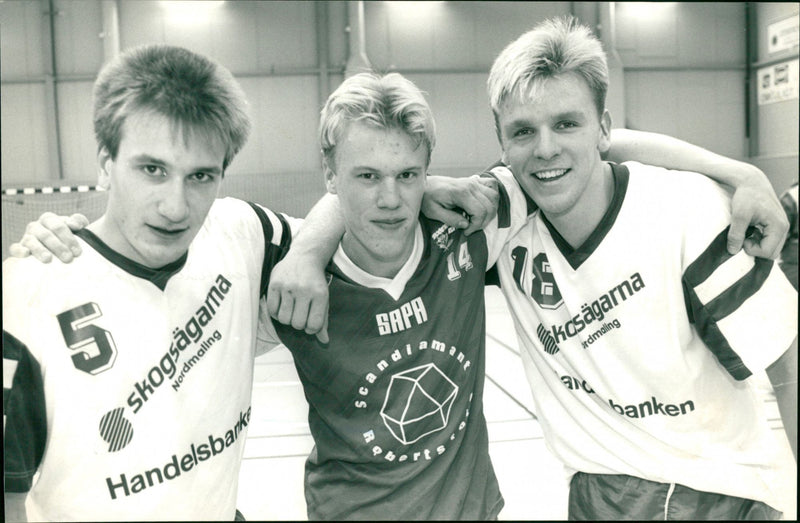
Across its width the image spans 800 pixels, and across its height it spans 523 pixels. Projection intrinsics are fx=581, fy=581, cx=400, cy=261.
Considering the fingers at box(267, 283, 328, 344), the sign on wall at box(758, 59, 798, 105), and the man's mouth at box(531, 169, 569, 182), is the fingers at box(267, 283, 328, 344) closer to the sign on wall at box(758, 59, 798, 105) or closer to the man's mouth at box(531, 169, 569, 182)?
the man's mouth at box(531, 169, 569, 182)

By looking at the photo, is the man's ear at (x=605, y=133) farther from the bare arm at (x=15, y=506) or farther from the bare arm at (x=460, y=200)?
the bare arm at (x=15, y=506)

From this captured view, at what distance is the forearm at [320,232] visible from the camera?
898 mm

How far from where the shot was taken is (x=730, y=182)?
0.97m

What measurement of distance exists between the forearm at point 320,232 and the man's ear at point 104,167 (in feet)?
0.89

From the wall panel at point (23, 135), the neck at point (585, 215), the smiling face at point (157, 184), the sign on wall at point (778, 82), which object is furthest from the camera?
the neck at point (585, 215)

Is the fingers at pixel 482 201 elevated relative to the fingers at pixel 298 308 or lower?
elevated

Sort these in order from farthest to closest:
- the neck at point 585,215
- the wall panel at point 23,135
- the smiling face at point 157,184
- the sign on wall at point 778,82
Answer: the neck at point 585,215 → the sign on wall at point 778,82 → the wall panel at point 23,135 → the smiling face at point 157,184

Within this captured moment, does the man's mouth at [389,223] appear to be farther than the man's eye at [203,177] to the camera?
Yes

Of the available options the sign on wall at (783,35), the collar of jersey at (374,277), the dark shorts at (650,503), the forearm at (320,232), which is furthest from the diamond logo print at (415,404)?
the sign on wall at (783,35)

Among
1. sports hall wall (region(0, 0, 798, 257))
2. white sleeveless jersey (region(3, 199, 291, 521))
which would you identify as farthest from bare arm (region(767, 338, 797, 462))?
white sleeveless jersey (region(3, 199, 291, 521))

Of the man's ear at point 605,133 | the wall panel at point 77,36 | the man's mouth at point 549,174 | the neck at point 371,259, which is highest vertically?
the wall panel at point 77,36

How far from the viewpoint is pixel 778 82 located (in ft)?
3.07

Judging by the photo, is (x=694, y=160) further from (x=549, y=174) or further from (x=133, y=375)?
(x=133, y=375)

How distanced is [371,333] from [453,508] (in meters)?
0.33
